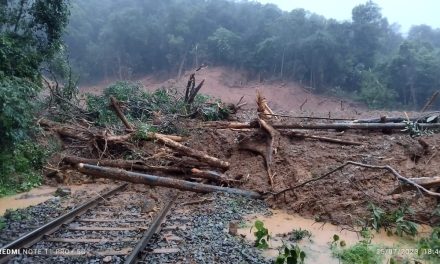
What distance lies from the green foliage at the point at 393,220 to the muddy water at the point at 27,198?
7.21m

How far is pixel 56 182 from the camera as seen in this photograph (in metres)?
10.1

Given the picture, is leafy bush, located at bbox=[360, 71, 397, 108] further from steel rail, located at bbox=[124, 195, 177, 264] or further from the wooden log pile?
steel rail, located at bbox=[124, 195, 177, 264]

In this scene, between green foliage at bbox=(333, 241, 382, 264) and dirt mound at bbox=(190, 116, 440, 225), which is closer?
green foliage at bbox=(333, 241, 382, 264)

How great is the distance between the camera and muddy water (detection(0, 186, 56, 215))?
8091 mm

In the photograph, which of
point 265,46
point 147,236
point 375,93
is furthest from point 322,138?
point 265,46

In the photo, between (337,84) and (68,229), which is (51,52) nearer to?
(68,229)

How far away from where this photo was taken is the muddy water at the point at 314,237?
5.90 meters

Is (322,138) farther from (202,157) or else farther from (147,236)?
(147,236)

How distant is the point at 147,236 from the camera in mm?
5637

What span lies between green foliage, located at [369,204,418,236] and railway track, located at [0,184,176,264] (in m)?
4.10

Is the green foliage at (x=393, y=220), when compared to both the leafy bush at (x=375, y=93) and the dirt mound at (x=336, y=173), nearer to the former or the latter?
the dirt mound at (x=336, y=173)

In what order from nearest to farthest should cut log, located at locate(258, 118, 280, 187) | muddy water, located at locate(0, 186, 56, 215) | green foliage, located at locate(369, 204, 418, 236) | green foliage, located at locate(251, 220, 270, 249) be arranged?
green foliage, located at locate(251, 220, 270, 249) < green foliage, located at locate(369, 204, 418, 236) < muddy water, located at locate(0, 186, 56, 215) < cut log, located at locate(258, 118, 280, 187)

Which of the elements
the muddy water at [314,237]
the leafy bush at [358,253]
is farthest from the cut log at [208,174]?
the leafy bush at [358,253]

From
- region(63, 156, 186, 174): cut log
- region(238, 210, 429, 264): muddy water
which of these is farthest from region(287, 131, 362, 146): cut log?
region(238, 210, 429, 264): muddy water
